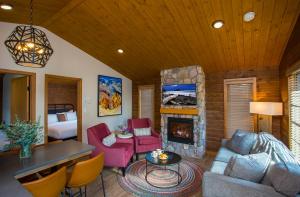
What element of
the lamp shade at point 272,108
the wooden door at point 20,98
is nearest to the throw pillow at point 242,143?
the lamp shade at point 272,108

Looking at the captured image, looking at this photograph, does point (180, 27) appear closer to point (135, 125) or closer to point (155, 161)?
point (155, 161)

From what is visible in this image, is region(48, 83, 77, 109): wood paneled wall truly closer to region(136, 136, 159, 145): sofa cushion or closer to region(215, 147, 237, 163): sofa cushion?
region(136, 136, 159, 145): sofa cushion

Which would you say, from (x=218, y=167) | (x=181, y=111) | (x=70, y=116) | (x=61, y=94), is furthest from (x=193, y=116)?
(x=61, y=94)

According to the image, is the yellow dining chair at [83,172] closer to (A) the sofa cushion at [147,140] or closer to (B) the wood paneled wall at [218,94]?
(A) the sofa cushion at [147,140]

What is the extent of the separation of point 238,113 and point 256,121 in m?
0.44

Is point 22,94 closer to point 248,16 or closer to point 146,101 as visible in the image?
point 146,101

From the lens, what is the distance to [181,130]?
179 inches

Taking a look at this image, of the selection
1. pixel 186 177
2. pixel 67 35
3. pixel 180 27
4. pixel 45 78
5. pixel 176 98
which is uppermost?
pixel 67 35

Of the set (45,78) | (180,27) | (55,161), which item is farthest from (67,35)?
(55,161)

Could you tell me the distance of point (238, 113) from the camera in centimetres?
427

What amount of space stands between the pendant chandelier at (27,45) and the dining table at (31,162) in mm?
1111

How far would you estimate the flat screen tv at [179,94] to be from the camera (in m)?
4.33

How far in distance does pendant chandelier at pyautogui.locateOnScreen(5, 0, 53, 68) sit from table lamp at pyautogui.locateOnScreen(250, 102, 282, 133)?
12.7 feet

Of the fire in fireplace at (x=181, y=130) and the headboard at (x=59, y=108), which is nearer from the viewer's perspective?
the fire in fireplace at (x=181, y=130)
